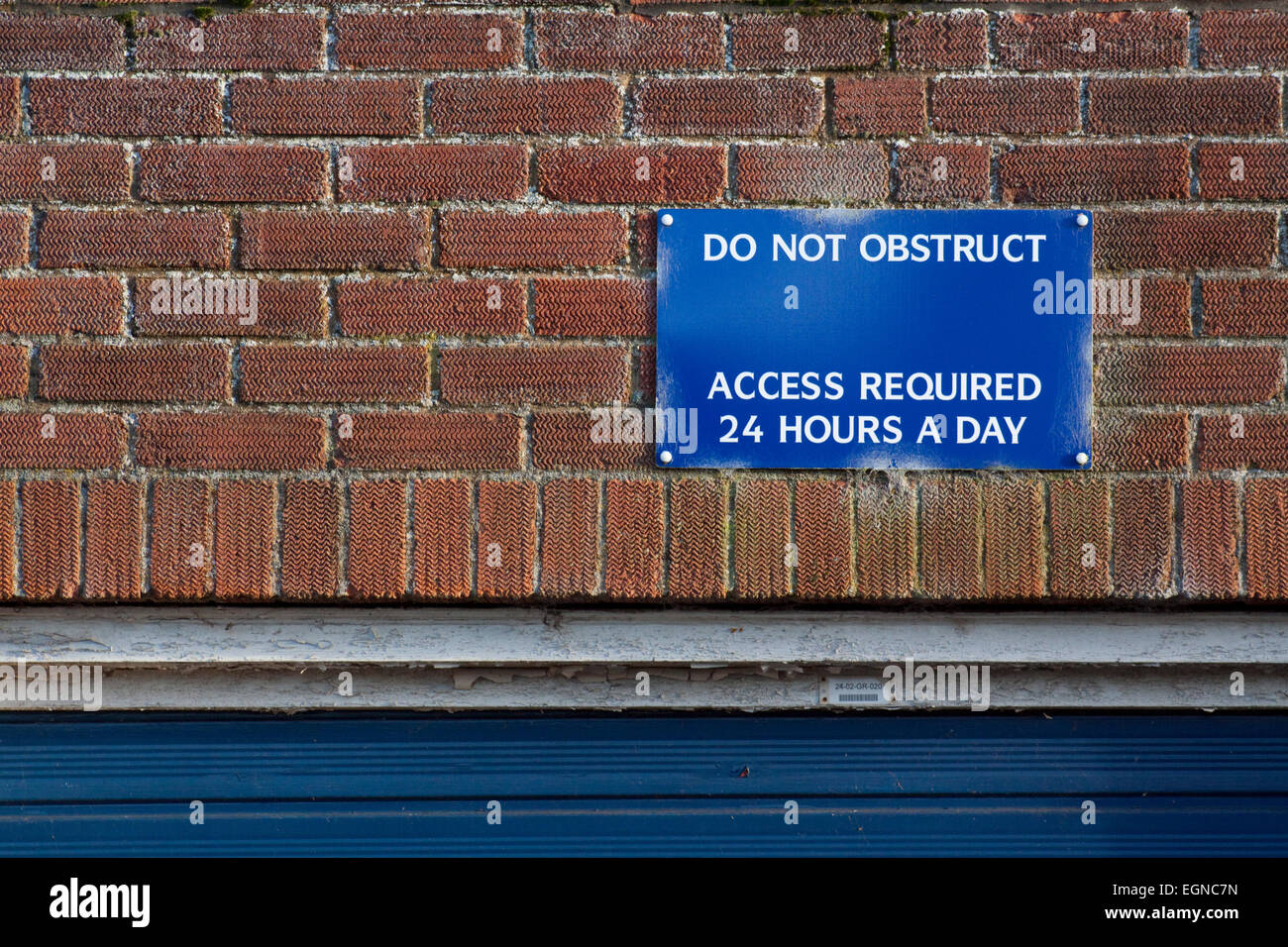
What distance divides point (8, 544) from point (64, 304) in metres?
0.47

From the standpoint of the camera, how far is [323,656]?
1.80 meters

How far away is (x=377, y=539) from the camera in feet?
5.66

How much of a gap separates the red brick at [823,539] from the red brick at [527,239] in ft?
→ 2.01

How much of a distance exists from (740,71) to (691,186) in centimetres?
24

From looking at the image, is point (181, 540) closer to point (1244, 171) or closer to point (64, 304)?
point (64, 304)

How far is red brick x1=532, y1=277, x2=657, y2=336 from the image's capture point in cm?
176

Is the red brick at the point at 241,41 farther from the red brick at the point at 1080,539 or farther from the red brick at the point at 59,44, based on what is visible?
the red brick at the point at 1080,539

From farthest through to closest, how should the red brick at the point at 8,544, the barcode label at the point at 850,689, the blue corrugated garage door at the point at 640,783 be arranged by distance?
the blue corrugated garage door at the point at 640,783
the barcode label at the point at 850,689
the red brick at the point at 8,544

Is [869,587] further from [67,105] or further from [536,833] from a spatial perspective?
[67,105]

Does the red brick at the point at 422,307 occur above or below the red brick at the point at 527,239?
below

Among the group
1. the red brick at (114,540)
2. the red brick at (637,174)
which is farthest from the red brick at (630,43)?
the red brick at (114,540)

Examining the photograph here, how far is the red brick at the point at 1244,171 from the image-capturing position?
177cm

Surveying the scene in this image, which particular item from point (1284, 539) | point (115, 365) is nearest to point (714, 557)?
point (1284, 539)

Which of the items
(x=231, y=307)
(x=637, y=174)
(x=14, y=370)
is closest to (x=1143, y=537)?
(x=637, y=174)
